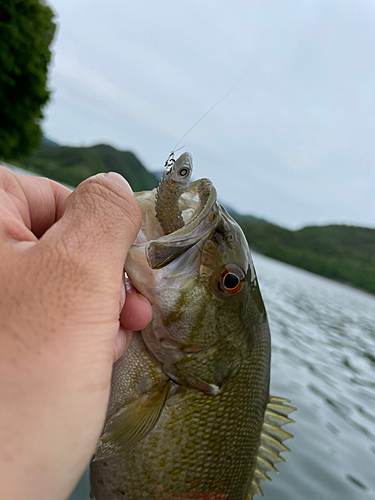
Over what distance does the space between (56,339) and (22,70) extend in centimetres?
2504

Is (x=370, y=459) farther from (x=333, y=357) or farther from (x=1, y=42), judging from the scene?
(x=1, y=42)

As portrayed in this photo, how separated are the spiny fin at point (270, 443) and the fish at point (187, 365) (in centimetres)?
17

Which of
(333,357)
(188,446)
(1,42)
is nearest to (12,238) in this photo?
(188,446)

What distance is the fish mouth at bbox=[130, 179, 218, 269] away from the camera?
1.73m

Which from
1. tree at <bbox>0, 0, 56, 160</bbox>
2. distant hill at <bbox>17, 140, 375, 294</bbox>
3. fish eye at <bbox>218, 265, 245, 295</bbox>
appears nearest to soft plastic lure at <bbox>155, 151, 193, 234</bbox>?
fish eye at <bbox>218, 265, 245, 295</bbox>

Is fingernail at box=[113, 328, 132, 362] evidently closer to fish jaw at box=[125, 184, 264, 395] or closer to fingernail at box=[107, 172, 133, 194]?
fish jaw at box=[125, 184, 264, 395]

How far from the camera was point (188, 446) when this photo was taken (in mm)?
2121

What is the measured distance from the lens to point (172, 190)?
1.77m

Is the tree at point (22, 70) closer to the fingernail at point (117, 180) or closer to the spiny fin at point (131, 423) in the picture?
the fingernail at point (117, 180)

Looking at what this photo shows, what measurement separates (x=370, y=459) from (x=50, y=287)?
536 cm

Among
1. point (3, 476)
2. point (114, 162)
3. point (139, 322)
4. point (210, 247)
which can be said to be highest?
point (114, 162)

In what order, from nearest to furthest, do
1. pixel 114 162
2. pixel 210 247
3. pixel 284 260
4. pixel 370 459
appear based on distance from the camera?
pixel 210 247, pixel 370 459, pixel 284 260, pixel 114 162

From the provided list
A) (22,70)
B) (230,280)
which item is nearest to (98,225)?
(230,280)

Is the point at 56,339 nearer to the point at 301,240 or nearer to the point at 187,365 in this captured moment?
the point at 187,365
